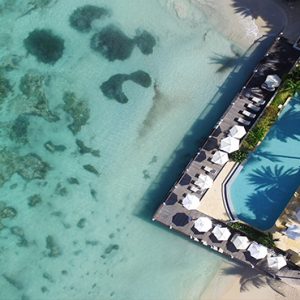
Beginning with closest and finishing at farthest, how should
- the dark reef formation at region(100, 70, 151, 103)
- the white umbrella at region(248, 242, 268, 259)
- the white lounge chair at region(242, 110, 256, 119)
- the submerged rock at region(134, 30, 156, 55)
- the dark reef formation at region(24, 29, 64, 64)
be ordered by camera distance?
the white umbrella at region(248, 242, 268, 259) → the white lounge chair at region(242, 110, 256, 119) → the dark reef formation at region(24, 29, 64, 64) → the dark reef formation at region(100, 70, 151, 103) → the submerged rock at region(134, 30, 156, 55)

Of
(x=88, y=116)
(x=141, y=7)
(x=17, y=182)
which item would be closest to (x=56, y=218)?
(x=17, y=182)

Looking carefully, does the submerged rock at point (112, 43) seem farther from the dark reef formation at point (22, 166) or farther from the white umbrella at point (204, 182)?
the white umbrella at point (204, 182)

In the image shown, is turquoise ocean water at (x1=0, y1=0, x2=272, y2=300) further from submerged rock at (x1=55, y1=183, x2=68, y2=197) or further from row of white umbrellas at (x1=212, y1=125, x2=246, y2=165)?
row of white umbrellas at (x1=212, y1=125, x2=246, y2=165)

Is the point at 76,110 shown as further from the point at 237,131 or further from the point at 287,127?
the point at 287,127

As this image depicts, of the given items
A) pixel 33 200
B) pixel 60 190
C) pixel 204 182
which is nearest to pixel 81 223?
pixel 60 190

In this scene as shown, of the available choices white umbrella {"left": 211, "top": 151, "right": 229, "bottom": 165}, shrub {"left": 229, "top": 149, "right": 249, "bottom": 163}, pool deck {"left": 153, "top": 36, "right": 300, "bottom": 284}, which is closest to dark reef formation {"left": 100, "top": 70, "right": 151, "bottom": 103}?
pool deck {"left": 153, "top": 36, "right": 300, "bottom": 284}

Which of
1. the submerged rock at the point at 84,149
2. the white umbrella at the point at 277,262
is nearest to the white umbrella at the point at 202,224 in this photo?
the white umbrella at the point at 277,262
